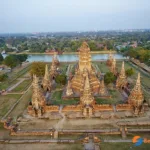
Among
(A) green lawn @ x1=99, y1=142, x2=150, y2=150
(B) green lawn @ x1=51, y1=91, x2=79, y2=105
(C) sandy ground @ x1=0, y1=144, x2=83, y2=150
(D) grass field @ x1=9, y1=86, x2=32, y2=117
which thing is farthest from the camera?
(B) green lawn @ x1=51, y1=91, x2=79, y2=105

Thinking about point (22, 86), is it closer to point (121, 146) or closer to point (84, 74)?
point (84, 74)

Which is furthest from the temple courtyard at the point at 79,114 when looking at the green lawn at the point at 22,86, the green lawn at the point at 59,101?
the green lawn at the point at 22,86

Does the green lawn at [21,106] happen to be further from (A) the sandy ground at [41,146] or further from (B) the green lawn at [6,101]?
(A) the sandy ground at [41,146]

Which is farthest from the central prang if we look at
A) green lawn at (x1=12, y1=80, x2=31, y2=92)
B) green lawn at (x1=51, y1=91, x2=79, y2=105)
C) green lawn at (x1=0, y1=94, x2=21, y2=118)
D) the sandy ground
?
the sandy ground

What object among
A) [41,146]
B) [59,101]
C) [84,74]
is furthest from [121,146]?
[84,74]

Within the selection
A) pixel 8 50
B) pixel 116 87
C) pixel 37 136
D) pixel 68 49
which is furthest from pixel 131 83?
pixel 8 50

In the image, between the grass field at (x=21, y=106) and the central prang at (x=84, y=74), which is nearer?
the grass field at (x=21, y=106)

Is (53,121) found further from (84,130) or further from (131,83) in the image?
(131,83)

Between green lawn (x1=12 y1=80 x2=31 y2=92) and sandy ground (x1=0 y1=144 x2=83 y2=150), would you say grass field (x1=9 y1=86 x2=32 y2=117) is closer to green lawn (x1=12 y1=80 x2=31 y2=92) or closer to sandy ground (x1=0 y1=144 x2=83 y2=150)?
green lawn (x1=12 y1=80 x2=31 y2=92)

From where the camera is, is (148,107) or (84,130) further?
(148,107)

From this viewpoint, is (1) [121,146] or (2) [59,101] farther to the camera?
(2) [59,101]

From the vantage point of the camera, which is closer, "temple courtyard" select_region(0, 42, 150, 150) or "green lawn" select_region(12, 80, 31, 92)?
"temple courtyard" select_region(0, 42, 150, 150)
